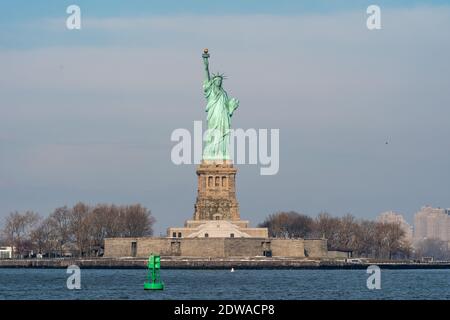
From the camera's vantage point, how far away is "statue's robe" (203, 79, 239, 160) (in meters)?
103

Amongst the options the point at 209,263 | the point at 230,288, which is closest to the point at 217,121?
the point at 209,263

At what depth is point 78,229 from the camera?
121m

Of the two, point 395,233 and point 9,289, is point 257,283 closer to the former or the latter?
point 9,289

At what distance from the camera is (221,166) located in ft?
336

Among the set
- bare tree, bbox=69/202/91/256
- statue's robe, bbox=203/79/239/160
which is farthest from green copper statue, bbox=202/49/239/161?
bare tree, bbox=69/202/91/256

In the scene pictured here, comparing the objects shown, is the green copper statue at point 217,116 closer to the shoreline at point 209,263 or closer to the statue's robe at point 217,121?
the statue's robe at point 217,121

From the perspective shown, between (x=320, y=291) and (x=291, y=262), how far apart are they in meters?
38.1

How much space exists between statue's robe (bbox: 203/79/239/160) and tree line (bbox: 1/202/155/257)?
19339 mm

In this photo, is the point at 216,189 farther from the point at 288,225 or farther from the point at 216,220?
the point at 288,225

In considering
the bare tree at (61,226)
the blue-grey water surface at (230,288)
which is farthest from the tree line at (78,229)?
the blue-grey water surface at (230,288)

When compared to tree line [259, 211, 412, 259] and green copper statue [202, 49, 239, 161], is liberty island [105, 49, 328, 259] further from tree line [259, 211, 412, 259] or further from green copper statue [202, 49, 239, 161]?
tree line [259, 211, 412, 259]

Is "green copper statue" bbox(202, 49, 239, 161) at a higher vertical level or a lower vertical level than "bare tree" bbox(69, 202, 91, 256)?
higher

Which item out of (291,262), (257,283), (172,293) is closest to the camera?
(172,293)
